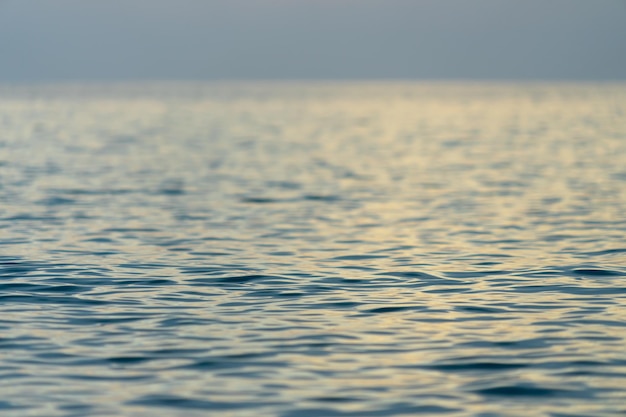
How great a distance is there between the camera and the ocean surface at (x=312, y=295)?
1092 centimetres

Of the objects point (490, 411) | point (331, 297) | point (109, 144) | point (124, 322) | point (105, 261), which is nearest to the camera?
point (490, 411)

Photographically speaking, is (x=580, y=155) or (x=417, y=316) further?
(x=580, y=155)

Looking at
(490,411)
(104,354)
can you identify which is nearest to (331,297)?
(104,354)

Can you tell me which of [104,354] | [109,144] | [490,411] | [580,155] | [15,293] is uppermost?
[109,144]

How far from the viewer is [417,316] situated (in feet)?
47.2

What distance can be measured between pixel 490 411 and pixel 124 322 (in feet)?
18.3

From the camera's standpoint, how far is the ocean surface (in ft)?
35.8

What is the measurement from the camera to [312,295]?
52.6 ft

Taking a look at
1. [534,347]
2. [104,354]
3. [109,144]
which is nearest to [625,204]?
[534,347]

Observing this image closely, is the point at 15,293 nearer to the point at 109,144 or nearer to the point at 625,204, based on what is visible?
the point at 625,204

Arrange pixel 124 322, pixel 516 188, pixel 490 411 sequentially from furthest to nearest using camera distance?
pixel 516 188
pixel 124 322
pixel 490 411

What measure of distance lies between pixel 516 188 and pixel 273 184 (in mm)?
7864

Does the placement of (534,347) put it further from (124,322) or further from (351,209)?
(351,209)

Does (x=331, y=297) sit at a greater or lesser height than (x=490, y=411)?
greater
